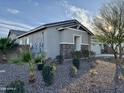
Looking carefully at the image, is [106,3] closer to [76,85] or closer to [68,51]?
[68,51]

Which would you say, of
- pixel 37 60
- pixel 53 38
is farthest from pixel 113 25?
pixel 37 60

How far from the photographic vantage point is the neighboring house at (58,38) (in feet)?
60.2

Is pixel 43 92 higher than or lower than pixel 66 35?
lower

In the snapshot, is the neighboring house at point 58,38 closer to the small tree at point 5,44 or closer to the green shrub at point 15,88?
the small tree at point 5,44

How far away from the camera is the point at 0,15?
2022 cm

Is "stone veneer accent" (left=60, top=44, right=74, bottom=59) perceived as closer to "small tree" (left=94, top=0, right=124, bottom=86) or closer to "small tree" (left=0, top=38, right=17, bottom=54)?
"small tree" (left=94, top=0, right=124, bottom=86)

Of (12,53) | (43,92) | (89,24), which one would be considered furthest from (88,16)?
(43,92)

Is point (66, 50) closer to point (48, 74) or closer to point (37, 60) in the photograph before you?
point (37, 60)

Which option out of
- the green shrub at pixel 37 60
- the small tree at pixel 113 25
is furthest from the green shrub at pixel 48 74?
the small tree at pixel 113 25

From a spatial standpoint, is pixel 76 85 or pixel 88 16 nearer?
pixel 76 85

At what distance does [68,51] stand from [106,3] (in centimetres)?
681

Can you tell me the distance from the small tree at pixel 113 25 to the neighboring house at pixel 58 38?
12.8 feet

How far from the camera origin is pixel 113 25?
46.6ft

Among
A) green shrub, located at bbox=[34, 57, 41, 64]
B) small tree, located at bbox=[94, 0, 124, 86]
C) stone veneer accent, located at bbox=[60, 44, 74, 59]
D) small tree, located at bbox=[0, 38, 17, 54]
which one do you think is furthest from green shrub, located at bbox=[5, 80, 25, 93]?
small tree, located at bbox=[0, 38, 17, 54]
